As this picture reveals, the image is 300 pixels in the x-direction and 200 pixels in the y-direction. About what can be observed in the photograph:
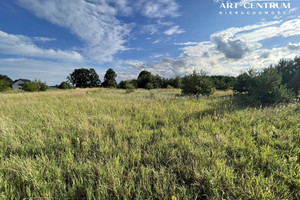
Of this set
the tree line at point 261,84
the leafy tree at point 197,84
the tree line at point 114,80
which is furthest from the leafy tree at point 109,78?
the leafy tree at point 197,84

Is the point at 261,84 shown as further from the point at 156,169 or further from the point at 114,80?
the point at 114,80

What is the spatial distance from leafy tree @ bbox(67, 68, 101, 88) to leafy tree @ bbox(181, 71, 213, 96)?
49831 millimetres

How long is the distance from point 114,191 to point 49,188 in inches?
33.3

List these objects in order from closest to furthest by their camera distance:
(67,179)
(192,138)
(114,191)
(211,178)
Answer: (114,191)
(211,178)
(67,179)
(192,138)

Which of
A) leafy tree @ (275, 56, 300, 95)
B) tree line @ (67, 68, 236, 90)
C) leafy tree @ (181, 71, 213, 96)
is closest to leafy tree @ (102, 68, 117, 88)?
tree line @ (67, 68, 236, 90)

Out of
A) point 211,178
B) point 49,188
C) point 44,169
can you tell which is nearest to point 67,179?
point 49,188

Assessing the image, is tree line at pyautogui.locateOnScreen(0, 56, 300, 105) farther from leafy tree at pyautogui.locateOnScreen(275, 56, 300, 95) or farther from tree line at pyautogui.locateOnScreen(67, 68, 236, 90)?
tree line at pyautogui.locateOnScreen(67, 68, 236, 90)

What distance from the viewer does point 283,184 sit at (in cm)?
143

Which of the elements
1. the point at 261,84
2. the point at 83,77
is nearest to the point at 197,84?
the point at 261,84

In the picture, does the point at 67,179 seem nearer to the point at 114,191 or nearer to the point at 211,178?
the point at 114,191

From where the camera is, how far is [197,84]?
12336 mm

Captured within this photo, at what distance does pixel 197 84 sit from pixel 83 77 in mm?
52913

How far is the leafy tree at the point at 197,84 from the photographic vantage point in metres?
11.8

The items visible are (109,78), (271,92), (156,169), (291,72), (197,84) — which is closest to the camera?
(156,169)
